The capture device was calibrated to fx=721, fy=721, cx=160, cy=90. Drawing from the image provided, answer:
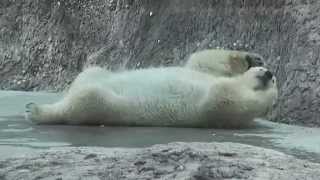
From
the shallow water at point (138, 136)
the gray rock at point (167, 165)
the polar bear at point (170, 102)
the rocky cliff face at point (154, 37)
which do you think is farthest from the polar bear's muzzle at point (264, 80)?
the gray rock at point (167, 165)

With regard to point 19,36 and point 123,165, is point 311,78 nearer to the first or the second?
point 123,165

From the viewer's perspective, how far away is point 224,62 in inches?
207

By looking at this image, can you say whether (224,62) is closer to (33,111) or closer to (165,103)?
(165,103)

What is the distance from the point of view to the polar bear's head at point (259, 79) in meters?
4.71

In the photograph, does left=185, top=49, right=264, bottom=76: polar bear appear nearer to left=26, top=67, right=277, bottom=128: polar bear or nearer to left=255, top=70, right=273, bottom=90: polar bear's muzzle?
left=26, top=67, right=277, bottom=128: polar bear

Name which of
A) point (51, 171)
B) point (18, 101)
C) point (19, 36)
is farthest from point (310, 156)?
point (19, 36)

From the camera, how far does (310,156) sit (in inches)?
139

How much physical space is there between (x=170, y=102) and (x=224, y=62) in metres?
0.62

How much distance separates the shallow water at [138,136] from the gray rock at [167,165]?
1.05 feet

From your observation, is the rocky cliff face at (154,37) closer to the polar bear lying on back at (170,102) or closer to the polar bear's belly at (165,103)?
the polar bear lying on back at (170,102)

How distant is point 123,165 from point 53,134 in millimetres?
1471

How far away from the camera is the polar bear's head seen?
4.71 metres

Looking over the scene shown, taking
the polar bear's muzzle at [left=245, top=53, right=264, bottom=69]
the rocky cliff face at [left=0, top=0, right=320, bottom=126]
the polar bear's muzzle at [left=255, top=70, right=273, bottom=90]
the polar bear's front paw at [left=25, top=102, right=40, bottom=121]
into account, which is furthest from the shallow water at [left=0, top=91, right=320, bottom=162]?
the rocky cliff face at [left=0, top=0, right=320, bottom=126]

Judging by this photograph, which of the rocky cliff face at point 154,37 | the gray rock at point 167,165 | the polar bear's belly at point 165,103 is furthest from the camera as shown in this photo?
the rocky cliff face at point 154,37
